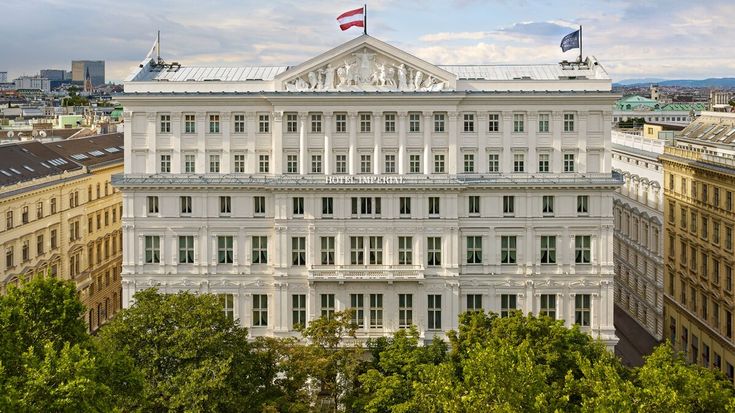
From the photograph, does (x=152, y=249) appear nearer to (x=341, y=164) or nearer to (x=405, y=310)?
(x=341, y=164)

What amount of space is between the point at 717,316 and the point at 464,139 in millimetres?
33411

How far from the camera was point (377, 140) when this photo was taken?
86500 millimetres

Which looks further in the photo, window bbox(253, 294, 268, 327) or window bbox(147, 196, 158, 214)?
window bbox(253, 294, 268, 327)

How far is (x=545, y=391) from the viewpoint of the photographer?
4984cm

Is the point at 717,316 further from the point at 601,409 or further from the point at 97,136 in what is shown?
the point at 97,136

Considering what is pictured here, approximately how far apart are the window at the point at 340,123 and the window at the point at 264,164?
24.9ft

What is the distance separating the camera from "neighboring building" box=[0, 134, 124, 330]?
96.6 metres

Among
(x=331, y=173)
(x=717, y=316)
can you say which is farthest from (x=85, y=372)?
(x=717, y=316)

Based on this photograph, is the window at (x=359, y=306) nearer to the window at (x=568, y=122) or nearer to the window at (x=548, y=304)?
the window at (x=548, y=304)

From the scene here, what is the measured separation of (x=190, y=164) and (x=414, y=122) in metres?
22.6

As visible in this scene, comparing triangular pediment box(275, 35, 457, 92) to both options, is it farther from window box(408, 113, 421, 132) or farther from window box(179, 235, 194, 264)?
window box(179, 235, 194, 264)

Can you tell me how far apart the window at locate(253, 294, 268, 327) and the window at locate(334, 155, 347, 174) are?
14.5 metres

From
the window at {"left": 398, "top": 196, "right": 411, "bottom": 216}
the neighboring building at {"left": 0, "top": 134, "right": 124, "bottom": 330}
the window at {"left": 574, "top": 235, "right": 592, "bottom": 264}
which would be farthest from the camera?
the neighboring building at {"left": 0, "top": 134, "right": 124, "bottom": 330}

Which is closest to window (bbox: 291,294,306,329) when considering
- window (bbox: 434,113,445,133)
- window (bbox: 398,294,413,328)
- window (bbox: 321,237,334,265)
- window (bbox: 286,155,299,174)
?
window (bbox: 321,237,334,265)
